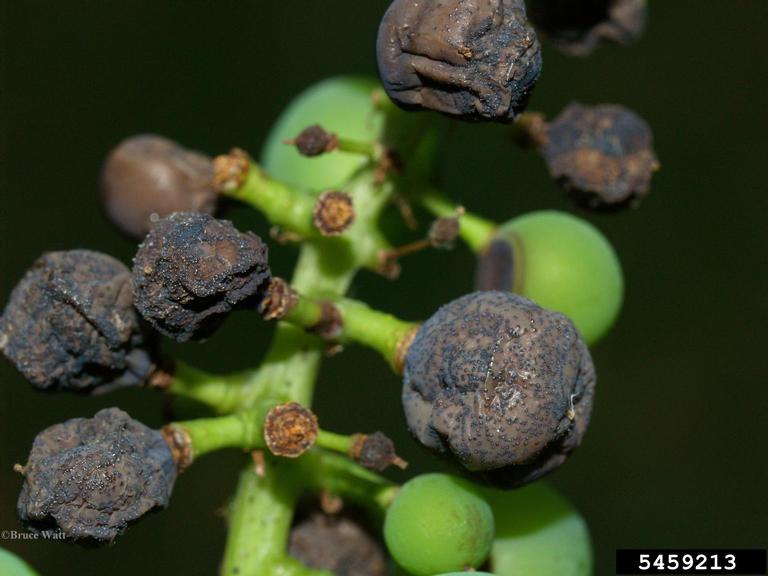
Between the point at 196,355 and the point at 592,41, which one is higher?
the point at 592,41

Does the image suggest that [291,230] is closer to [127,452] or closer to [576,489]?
[127,452]

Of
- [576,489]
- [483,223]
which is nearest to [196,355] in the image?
[576,489]

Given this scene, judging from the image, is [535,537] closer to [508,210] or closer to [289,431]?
[289,431]

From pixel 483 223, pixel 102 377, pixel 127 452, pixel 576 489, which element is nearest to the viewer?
pixel 127 452

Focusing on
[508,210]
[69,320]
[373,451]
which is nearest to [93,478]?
[69,320]

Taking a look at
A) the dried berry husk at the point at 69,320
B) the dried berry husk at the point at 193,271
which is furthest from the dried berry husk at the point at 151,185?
the dried berry husk at the point at 193,271

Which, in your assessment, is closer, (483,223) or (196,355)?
(483,223)
